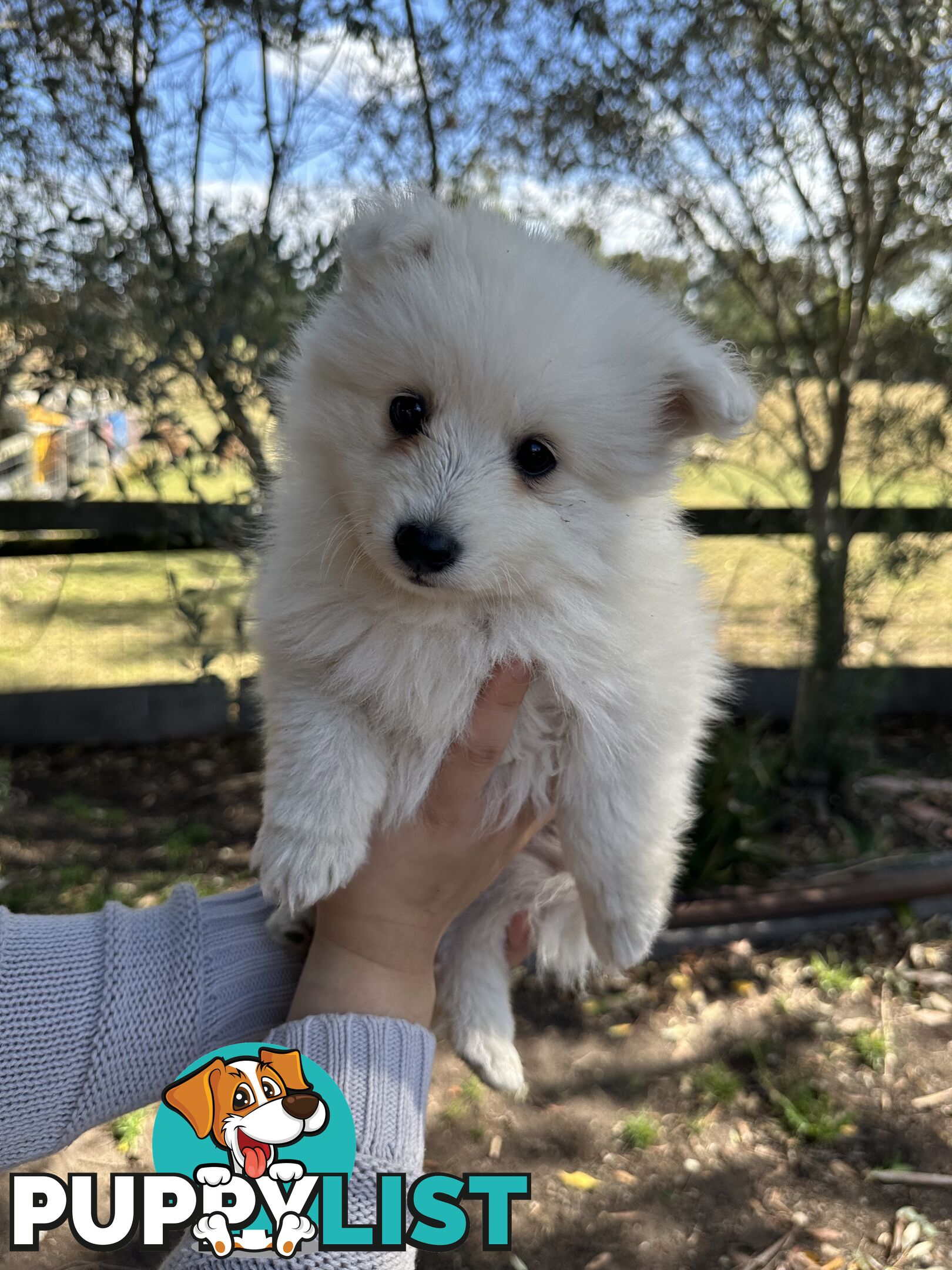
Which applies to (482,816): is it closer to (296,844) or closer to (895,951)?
(296,844)

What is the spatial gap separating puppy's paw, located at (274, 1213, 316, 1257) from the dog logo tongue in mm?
95

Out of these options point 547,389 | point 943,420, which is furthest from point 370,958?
point 943,420

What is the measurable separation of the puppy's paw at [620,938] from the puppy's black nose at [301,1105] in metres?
0.61

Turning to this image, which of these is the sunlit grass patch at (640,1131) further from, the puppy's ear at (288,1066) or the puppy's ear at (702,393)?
the puppy's ear at (702,393)

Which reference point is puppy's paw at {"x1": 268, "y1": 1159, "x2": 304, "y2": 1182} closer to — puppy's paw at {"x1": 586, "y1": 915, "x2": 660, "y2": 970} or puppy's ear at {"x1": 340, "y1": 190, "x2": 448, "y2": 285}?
puppy's paw at {"x1": 586, "y1": 915, "x2": 660, "y2": 970}

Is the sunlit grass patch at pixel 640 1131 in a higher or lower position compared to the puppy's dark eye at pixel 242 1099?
lower

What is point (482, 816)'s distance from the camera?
69.3 inches

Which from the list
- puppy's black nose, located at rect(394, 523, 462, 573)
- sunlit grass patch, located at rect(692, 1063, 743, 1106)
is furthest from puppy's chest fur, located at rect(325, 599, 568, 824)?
sunlit grass patch, located at rect(692, 1063, 743, 1106)

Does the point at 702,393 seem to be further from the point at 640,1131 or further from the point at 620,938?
the point at 640,1131

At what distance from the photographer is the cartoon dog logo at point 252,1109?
4.55 ft

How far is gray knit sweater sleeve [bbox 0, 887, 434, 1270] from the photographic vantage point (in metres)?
1.41

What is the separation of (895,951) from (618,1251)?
71.0 inches

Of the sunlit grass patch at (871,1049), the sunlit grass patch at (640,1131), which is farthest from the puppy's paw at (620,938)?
the sunlit grass patch at (871,1049)

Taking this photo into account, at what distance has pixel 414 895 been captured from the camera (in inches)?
65.1
